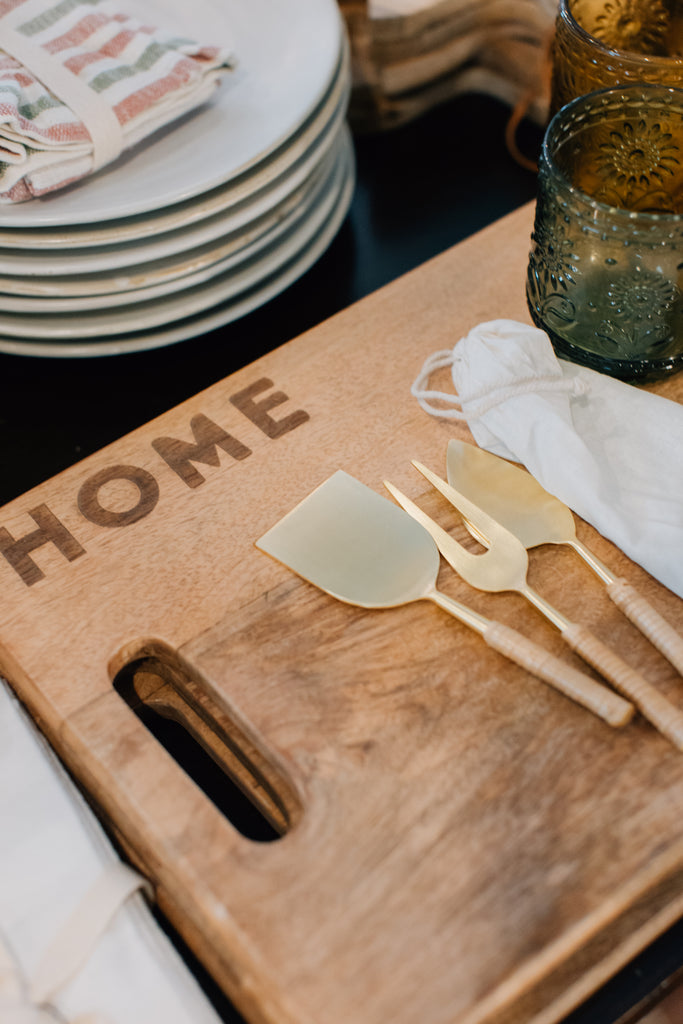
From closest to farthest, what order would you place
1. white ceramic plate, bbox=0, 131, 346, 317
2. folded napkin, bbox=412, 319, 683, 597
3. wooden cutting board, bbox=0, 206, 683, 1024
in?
wooden cutting board, bbox=0, 206, 683, 1024, folded napkin, bbox=412, 319, 683, 597, white ceramic plate, bbox=0, 131, 346, 317

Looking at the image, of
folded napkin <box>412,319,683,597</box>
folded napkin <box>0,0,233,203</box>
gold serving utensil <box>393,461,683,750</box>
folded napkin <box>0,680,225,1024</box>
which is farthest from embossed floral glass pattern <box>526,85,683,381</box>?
folded napkin <box>0,680,225,1024</box>

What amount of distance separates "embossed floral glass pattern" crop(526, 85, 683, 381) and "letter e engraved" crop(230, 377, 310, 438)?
0.19m

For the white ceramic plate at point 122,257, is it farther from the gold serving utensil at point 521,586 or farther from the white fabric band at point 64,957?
the white fabric band at point 64,957

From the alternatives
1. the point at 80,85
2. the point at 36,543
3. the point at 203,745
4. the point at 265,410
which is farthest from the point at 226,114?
the point at 203,745

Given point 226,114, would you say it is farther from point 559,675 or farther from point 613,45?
point 559,675

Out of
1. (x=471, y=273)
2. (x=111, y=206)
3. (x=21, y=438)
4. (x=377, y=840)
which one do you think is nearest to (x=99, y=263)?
(x=111, y=206)

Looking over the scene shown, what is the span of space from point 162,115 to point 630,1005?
641mm

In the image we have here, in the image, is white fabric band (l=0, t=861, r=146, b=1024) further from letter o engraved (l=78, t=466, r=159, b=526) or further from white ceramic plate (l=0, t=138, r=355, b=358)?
white ceramic plate (l=0, t=138, r=355, b=358)

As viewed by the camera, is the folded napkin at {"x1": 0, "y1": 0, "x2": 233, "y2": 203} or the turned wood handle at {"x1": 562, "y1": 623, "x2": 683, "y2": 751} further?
the folded napkin at {"x1": 0, "y1": 0, "x2": 233, "y2": 203}

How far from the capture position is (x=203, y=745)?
0.50 meters

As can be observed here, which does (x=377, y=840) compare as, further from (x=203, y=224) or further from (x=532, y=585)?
(x=203, y=224)

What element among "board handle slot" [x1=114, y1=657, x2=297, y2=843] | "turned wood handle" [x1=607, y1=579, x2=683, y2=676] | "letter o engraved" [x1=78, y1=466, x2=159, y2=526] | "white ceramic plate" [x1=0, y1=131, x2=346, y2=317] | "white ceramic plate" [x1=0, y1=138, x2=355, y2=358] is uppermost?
"white ceramic plate" [x1=0, y1=131, x2=346, y2=317]

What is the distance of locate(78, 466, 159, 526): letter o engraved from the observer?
1.73ft

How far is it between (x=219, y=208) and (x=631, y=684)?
16.1 inches
